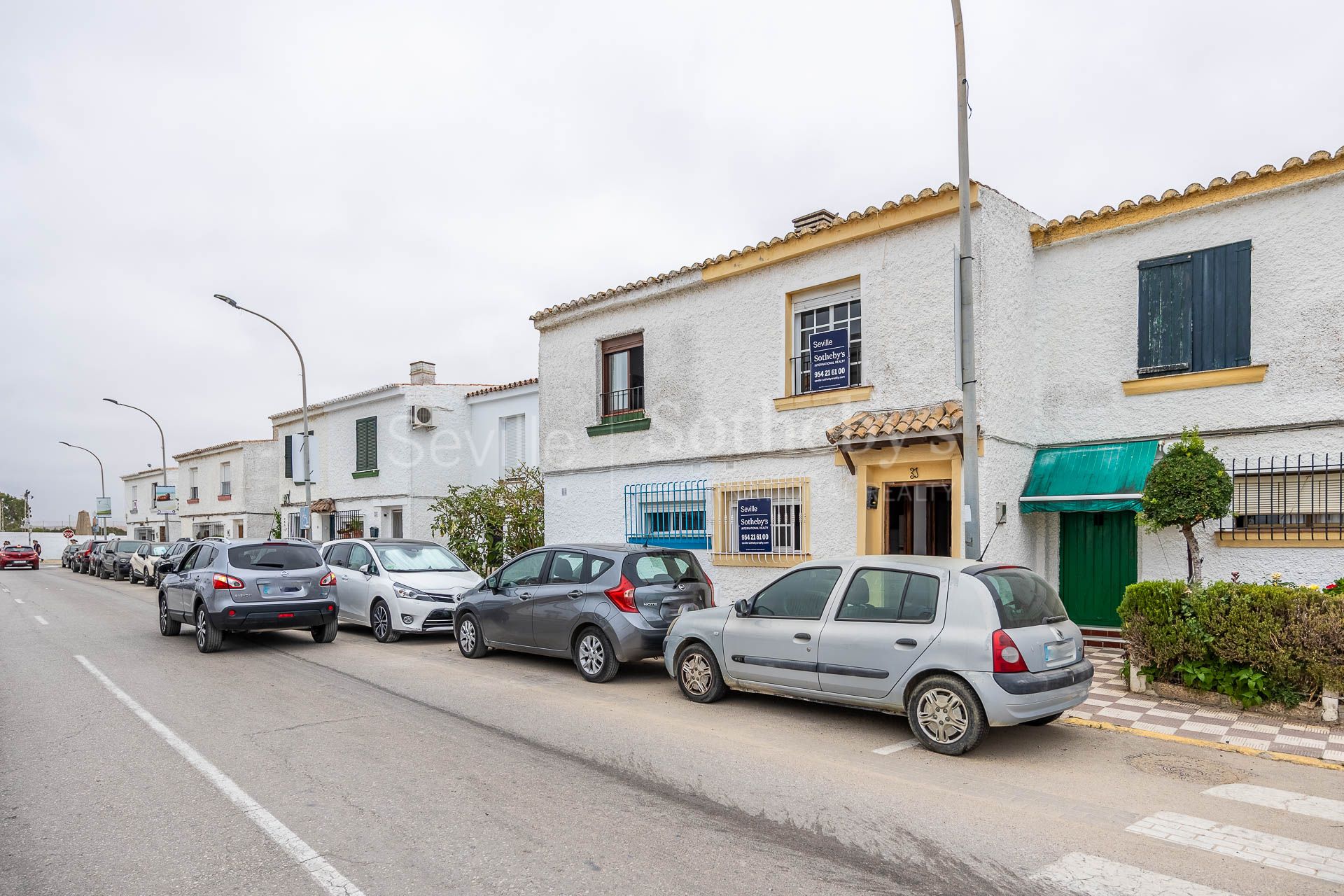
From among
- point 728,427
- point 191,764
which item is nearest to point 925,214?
point 728,427

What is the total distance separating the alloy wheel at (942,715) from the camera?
630 centimetres

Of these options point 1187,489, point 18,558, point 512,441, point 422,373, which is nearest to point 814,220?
point 1187,489

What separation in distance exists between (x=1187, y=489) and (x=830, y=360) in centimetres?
517

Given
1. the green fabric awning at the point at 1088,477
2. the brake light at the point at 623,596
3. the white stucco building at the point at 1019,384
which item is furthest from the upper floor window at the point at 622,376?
the green fabric awning at the point at 1088,477

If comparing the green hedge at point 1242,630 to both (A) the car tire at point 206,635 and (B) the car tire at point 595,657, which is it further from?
(A) the car tire at point 206,635

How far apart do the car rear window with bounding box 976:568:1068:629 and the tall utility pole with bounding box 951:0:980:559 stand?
64.7 inches

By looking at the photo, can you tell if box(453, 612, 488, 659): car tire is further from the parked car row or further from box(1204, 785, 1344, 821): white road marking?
box(1204, 785, 1344, 821): white road marking

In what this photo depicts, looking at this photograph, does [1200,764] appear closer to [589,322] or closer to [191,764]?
[191,764]

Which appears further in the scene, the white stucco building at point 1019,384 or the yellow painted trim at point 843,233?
the yellow painted trim at point 843,233

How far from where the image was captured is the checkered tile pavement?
6.52 meters

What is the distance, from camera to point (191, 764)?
5.95m

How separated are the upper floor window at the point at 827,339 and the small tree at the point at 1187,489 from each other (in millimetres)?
4309

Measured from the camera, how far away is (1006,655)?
20.2ft

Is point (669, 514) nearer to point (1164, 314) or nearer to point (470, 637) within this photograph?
point (470, 637)
